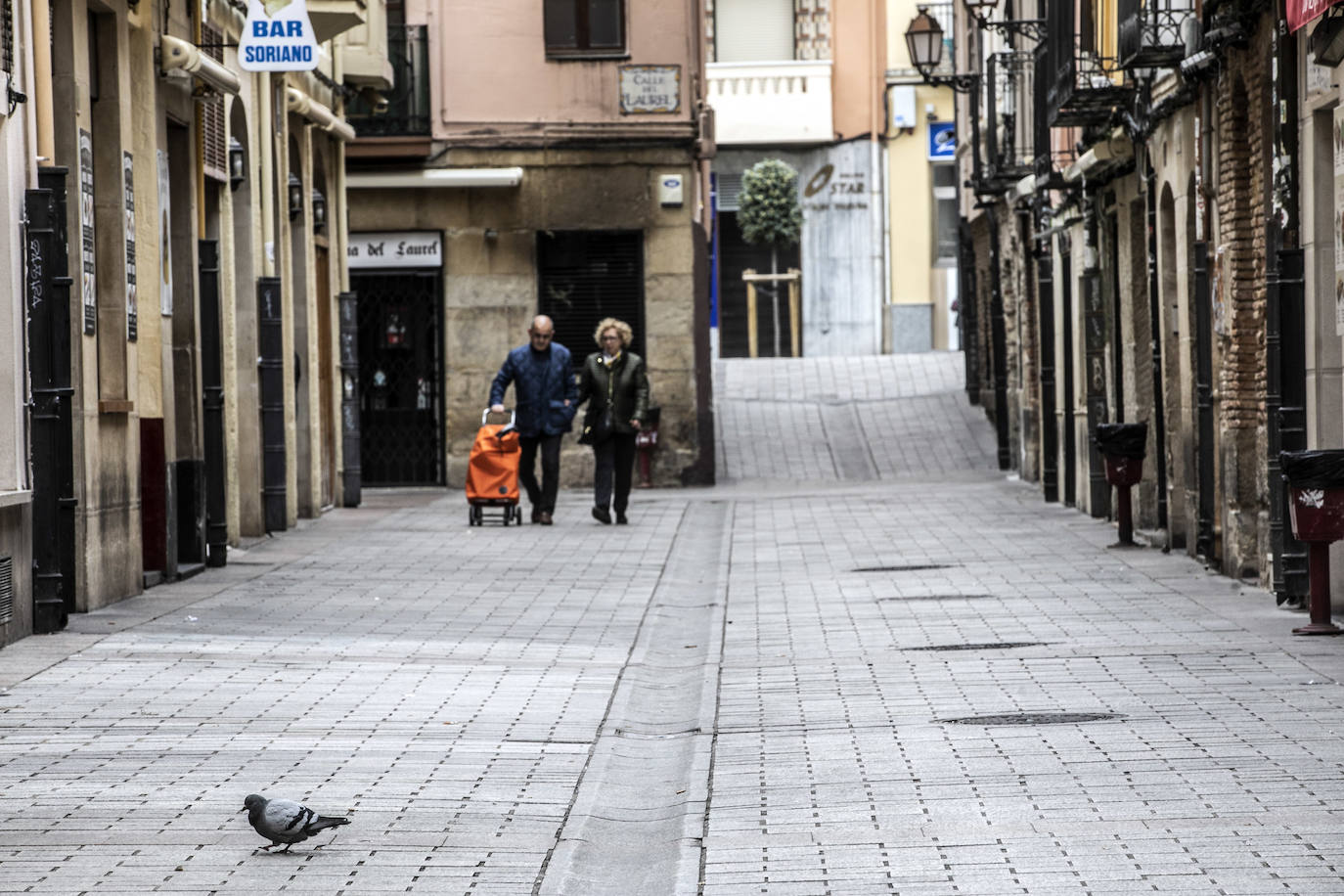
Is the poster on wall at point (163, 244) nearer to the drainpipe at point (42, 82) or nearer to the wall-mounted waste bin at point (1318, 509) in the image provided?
the drainpipe at point (42, 82)

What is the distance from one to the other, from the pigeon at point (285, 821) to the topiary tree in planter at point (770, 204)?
129 feet

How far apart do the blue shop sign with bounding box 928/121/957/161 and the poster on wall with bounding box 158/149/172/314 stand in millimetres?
30781

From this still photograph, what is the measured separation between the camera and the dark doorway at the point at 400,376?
28969 millimetres

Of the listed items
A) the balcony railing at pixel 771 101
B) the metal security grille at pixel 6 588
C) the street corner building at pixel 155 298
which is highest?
the balcony railing at pixel 771 101

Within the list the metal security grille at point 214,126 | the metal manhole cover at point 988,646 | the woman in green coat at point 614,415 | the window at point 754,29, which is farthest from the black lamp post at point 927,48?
the metal manhole cover at point 988,646

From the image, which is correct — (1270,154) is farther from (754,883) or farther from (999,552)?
(754,883)

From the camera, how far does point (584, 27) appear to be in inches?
1138

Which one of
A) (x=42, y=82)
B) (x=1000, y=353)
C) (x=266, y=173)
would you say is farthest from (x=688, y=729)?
(x=1000, y=353)

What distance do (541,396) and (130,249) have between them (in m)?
7.71

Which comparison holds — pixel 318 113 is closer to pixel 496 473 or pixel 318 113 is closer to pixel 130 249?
pixel 496 473

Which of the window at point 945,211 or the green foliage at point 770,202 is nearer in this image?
the green foliage at point 770,202

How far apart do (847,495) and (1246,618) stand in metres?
13.7

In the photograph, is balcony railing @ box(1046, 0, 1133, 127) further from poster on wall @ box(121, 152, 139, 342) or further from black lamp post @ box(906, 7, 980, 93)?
black lamp post @ box(906, 7, 980, 93)

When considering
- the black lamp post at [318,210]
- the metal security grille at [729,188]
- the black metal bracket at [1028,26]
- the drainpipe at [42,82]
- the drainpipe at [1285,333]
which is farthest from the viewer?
the metal security grille at [729,188]
